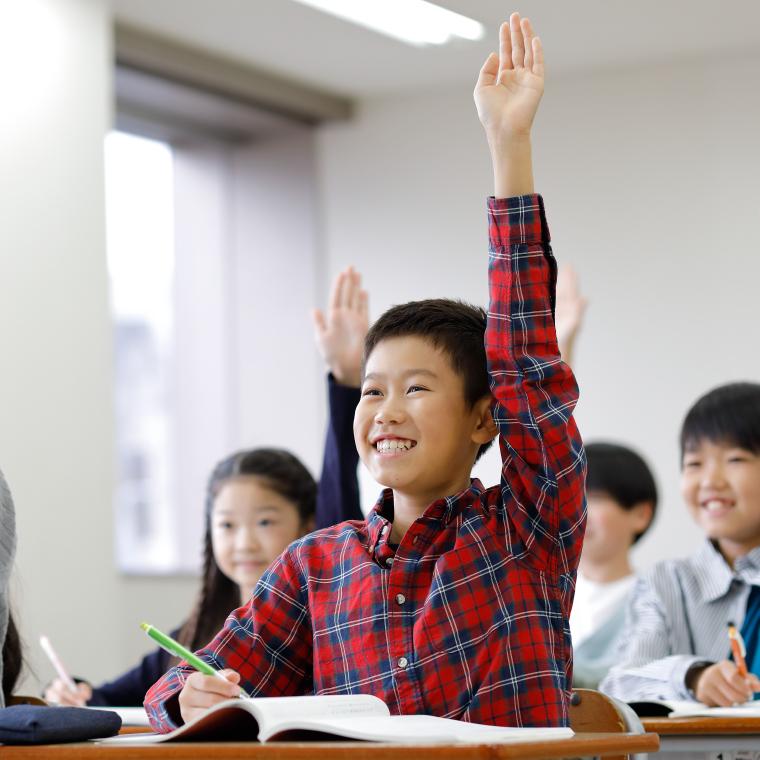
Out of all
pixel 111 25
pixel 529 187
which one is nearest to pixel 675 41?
pixel 111 25

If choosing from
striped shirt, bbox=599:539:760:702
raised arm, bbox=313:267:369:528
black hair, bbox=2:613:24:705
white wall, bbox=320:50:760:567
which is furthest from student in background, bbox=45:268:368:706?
white wall, bbox=320:50:760:567

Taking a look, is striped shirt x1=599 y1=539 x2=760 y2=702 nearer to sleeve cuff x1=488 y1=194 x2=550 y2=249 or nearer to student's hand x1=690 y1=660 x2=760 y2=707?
student's hand x1=690 y1=660 x2=760 y2=707

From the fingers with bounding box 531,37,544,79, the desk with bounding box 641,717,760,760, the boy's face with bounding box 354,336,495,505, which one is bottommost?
the desk with bounding box 641,717,760,760

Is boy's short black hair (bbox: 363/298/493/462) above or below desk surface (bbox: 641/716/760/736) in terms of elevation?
above

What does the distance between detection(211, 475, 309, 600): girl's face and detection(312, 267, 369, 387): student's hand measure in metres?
0.36

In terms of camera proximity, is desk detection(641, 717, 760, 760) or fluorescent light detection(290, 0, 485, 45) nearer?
desk detection(641, 717, 760, 760)

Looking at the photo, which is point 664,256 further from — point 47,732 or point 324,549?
point 47,732

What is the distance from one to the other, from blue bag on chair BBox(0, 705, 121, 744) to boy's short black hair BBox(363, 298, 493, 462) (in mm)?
545

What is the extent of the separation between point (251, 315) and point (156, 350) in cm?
53

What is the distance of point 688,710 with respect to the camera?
6.50 ft

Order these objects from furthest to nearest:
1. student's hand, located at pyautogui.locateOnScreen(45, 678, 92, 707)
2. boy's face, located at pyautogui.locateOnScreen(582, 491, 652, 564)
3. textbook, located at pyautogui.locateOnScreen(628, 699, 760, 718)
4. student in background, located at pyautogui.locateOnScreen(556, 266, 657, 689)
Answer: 1. boy's face, located at pyautogui.locateOnScreen(582, 491, 652, 564)
2. student in background, located at pyautogui.locateOnScreen(556, 266, 657, 689)
3. student's hand, located at pyautogui.locateOnScreen(45, 678, 92, 707)
4. textbook, located at pyautogui.locateOnScreen(628, 699, 760, 718)

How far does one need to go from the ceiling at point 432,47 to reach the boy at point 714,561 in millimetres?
1548

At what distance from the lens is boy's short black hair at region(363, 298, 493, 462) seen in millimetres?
1567

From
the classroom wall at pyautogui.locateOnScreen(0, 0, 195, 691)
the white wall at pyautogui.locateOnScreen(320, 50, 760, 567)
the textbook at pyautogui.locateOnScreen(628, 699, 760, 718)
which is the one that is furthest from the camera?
the white wall at pyautogui.locateOnScreen(320, 50, 760, 567)
